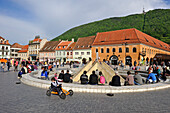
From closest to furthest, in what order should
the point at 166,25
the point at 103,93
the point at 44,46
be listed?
1. the point at 103,93
2. the point at 44,46
3. the point at 166,25

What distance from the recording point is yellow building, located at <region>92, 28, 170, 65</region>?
126ft

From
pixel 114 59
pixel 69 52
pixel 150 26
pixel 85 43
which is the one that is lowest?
pixel 114 59

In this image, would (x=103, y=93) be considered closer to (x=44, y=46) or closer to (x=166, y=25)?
(x=44, y=46)

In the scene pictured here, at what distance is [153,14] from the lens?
131500mm

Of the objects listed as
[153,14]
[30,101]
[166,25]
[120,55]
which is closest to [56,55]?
[120,55]

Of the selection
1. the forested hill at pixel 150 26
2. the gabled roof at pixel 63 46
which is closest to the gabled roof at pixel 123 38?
the gabled roof at pixel 63 46

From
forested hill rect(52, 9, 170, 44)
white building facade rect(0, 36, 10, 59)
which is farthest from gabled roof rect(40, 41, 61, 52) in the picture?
forested hill rect(52, 9, 170, 44)

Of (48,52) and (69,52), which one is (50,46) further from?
(69,52)

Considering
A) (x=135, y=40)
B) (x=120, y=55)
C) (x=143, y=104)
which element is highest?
(x=135, y=40)

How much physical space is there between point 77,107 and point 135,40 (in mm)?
36963

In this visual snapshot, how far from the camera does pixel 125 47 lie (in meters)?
40.2

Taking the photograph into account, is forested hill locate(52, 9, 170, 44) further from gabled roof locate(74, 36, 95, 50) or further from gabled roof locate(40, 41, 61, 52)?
gabled roof locate(40, 41, 61, 52)

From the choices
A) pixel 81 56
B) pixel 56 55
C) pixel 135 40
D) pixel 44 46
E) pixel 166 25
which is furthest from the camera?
pixel 166 25

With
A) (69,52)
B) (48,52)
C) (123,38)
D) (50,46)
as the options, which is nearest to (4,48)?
(48,52)
